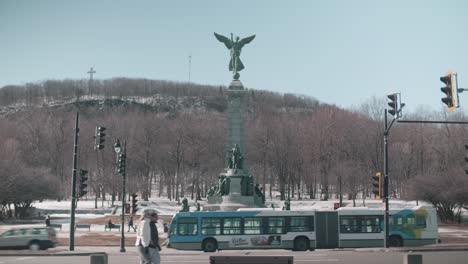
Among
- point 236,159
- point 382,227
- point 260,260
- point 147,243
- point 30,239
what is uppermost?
point 236,159

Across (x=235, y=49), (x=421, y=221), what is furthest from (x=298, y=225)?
(x=235, y=49)

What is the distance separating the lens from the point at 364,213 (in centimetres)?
3297

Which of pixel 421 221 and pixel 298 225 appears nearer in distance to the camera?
pixel 298 225

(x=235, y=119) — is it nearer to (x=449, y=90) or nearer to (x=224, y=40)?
(x=224, y=40)

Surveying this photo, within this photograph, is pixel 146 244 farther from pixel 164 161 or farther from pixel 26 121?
pixel 26 121

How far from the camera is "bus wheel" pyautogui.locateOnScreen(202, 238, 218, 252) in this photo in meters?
31.9

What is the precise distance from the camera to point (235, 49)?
7331cm

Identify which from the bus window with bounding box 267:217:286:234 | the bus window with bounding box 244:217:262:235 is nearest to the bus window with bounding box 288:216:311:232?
the bus window with bounding box 267:217:286:234

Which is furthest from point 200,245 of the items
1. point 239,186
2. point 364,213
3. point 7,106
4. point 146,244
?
point 7,106

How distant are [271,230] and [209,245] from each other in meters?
3.60

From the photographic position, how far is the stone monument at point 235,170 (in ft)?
208

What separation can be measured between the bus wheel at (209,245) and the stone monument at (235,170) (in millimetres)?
27581

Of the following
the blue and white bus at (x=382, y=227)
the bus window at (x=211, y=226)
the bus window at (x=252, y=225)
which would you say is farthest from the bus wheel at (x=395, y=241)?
the bus window at (x=211, y=226)

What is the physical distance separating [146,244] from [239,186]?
52205 mm
